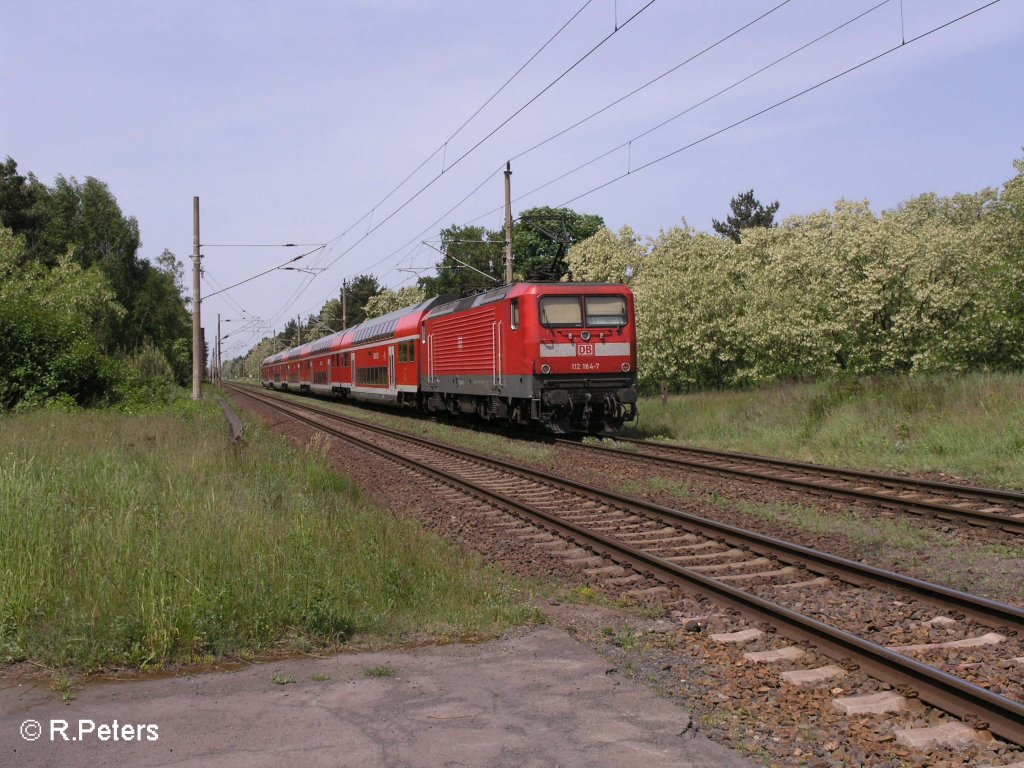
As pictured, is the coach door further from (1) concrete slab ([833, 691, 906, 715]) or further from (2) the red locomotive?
(1) concrete slab ([833, 691, 906, 715])

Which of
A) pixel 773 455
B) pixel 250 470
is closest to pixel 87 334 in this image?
pixel 250 470

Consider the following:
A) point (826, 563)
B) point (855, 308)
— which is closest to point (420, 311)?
point (855, 308)

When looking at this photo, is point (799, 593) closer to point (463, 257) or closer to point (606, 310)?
point (606, 310)

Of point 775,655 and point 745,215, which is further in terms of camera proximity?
point 745,215

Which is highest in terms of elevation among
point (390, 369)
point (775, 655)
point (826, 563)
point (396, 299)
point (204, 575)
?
point (396, 299)

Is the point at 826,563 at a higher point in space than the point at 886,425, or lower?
lower

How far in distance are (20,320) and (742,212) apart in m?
74.0

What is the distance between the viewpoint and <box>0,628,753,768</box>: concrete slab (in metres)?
3.76

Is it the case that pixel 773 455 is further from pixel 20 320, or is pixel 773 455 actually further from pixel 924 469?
pixel 20 320

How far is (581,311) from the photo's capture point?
18078 millimetres

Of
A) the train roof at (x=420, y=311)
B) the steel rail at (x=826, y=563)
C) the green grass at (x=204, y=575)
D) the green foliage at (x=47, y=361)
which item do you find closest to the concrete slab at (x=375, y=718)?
the green grass at (x=204, y=575)

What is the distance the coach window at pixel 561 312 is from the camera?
17750 millimetres

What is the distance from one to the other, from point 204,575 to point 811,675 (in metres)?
4.03

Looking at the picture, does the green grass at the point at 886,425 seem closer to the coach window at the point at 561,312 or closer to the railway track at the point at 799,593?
the coach window at the point at 561,312
